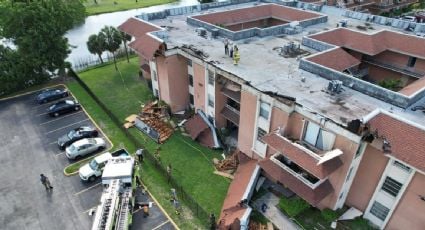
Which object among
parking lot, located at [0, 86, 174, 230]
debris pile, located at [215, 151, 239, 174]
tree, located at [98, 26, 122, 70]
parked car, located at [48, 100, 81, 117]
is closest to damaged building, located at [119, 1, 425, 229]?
debris pile, located at [215, 151, 239, 174]

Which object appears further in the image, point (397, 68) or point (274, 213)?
point (397, 68)

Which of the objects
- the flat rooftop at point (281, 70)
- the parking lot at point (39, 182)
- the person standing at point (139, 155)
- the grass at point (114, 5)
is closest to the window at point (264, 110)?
the flat rooftop at point (281, 70)

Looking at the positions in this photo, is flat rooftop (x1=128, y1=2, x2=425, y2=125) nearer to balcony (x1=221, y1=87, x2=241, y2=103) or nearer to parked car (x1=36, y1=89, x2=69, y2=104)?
balcony (x1=221, y1=87, x2=241, y2=103)

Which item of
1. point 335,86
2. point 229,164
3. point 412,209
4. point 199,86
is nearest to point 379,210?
point 412,209

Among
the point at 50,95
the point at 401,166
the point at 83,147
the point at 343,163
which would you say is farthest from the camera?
the point at 50,95

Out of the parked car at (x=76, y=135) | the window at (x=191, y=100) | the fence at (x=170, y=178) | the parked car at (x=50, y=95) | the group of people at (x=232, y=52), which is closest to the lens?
the fence at (x=170, y=178)

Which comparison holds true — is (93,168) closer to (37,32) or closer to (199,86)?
(199,86)

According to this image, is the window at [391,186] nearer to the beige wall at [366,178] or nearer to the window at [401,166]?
the beige wall at [366,178]
